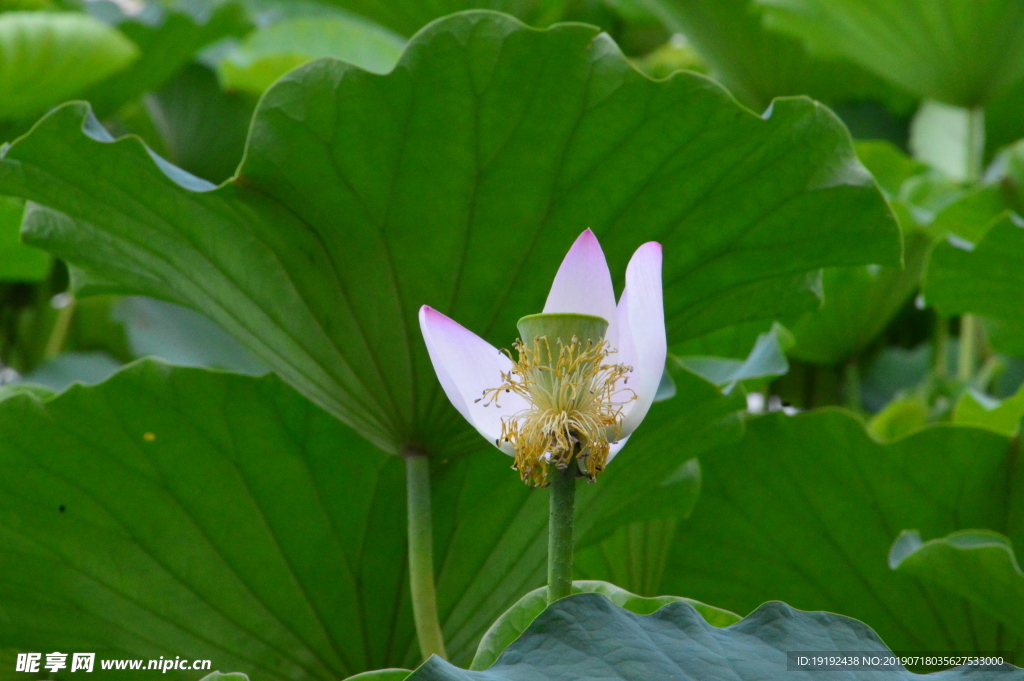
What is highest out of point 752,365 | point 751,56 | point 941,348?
point 751,56

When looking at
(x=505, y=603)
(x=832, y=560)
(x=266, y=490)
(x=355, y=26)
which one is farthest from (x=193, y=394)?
(x=355, y=26)

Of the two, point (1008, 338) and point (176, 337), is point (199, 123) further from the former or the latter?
point (1008, 338)

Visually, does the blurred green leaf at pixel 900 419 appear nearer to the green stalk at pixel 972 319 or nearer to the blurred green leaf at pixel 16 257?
the green stalk at pixel 972 319

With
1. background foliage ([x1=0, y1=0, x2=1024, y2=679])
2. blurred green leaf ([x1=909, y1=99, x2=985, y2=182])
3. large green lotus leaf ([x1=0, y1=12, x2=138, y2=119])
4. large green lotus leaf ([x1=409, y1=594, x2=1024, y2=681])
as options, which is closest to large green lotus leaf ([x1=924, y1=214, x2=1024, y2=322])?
background foliage ([x1=0, y1=0, x2=1024, y2=679])

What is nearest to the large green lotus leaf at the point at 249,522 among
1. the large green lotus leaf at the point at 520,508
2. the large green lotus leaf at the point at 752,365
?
the large green lotus leaf at the point at 520,508

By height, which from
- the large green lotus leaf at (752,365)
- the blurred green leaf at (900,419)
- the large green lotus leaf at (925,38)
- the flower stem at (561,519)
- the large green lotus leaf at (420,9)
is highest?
the large green lotus leaf at (420,9)

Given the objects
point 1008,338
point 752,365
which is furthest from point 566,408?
point 1008,338
